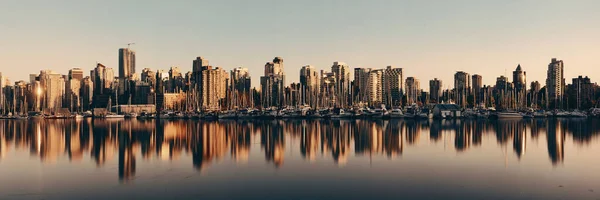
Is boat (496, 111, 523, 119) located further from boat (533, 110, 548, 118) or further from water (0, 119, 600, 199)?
water (0, 119, 600, 199)

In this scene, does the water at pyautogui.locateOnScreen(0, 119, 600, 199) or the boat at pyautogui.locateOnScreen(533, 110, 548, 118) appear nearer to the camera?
the water at pyautogui.locateOnScreen(0, 119, 600, 199)

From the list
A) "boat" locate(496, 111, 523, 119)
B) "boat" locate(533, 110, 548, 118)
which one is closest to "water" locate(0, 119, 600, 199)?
"boat" locate(496, 111, 523, 119)

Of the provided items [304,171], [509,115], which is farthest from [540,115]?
[304,171]

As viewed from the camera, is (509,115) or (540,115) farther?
(540,115)

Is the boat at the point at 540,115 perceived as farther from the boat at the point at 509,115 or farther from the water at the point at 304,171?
the water at the point at 304,171

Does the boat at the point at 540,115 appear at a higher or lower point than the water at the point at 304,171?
higher

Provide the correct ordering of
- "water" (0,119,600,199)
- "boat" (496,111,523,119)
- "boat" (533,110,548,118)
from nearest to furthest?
"water" (0,119,600,199)
"boat" (496,111,523,119)
"boat" (533,110,548,118)

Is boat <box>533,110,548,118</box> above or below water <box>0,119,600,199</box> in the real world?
above

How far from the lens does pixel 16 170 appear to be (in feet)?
138

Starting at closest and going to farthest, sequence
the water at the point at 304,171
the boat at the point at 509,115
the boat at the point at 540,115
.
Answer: the water at the point at 304,171 → the boat at the point at 509,115 → the boat at the point at 540,115

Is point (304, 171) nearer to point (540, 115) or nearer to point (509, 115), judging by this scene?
point (509, 115)

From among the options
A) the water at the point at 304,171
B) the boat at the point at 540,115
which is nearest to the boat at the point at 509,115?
the boat at the point at 540,115

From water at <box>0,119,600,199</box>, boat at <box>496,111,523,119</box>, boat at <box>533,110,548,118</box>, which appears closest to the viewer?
water at <box>0,119,600,199</box>

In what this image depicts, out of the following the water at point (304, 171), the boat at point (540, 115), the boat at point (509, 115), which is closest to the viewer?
the water at point (304, 171)
